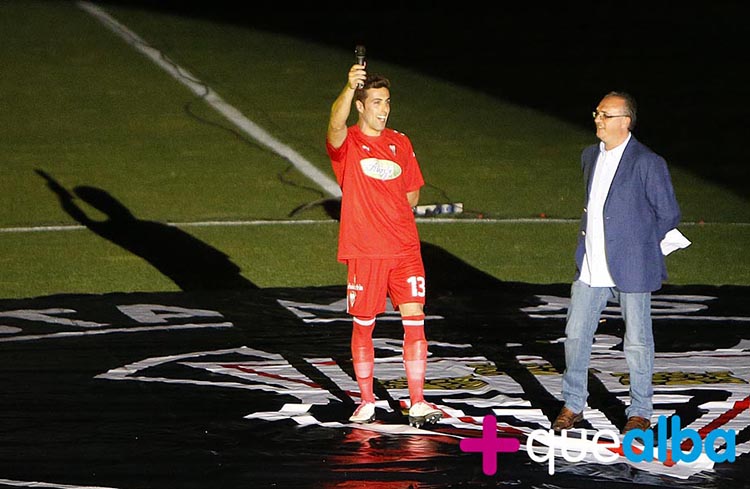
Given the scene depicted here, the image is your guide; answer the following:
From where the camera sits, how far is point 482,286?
1388cm

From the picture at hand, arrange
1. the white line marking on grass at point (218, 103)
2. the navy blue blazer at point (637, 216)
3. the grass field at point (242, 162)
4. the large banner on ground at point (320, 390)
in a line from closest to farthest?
the large banner on ground at point (320, 390), the navy blue blazer at point (637, 216), the grass field at point (242, 162), the white line marking on grass at point (218, 103)

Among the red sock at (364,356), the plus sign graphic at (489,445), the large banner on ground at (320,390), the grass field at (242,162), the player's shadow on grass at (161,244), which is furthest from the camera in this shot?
the grass field at (242,162)

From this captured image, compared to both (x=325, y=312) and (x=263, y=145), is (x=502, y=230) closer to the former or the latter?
(x=325, y=312)

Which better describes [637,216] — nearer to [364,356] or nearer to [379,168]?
[379,168]

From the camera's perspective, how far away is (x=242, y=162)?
20.9m

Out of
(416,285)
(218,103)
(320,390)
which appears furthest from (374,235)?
(218,103)

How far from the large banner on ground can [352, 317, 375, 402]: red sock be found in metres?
0.24

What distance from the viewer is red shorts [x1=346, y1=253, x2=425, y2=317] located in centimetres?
871

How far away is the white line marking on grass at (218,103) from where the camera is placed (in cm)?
2020

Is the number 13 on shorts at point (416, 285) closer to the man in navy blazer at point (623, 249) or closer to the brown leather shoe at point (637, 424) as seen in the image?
the man in navy blazer at point (623, 249)

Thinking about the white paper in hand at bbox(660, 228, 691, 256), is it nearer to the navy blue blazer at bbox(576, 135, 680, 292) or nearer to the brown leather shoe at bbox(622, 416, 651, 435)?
the navy blue blazer at bbox(576, 135, 680, 292)

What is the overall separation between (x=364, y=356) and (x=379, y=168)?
1.14 metres

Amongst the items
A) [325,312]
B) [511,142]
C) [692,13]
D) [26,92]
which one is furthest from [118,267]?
[692,13]

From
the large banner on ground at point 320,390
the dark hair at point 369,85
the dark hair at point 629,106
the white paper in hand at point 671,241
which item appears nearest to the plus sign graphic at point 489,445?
the large banner on ground at point 320,390
